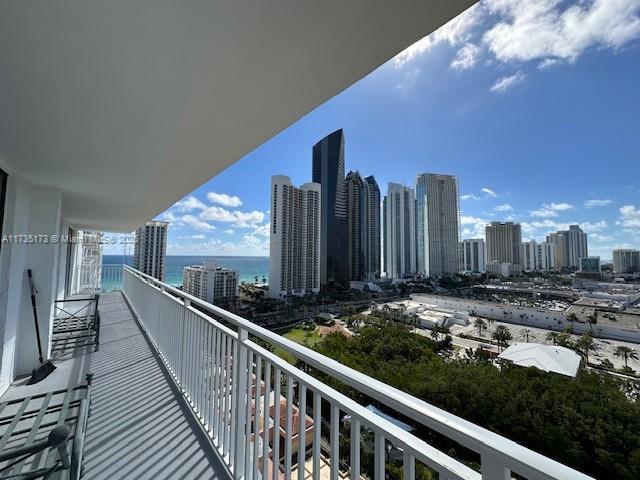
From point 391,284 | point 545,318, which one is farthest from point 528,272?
point 391,284

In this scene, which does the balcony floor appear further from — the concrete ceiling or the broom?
the concrete ceiling

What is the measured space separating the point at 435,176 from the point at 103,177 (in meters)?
45.2

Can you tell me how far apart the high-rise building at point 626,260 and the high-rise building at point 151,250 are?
1411 inches

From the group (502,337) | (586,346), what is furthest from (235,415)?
(502,337)

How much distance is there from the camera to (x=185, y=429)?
187 cm

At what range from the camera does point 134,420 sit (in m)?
1.97

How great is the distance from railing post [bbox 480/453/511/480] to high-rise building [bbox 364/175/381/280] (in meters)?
43.2

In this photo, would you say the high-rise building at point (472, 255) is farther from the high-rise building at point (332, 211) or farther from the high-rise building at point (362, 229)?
the high-rise building at point (332, 211)

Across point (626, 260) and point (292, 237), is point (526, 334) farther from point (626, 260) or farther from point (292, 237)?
point (292, 237)

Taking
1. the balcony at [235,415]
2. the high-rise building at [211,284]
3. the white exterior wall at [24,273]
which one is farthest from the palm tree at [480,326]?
the white exterior wall at [24,273]

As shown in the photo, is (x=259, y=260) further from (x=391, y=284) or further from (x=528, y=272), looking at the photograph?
(x=528, y=272)

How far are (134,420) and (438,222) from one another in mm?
44850

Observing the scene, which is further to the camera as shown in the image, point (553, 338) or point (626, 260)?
point (626, 260)

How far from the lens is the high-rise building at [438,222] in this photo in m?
42.4
